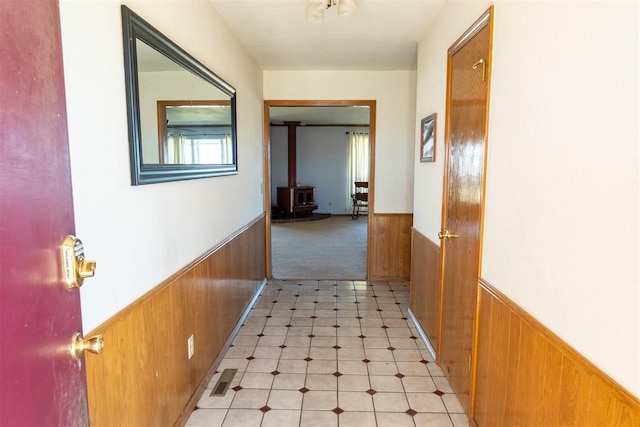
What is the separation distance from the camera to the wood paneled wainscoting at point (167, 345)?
126 centimetres

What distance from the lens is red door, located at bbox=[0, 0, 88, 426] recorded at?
604 millimetres

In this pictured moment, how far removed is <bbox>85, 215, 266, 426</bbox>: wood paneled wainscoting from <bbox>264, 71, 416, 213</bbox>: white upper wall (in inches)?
77.2

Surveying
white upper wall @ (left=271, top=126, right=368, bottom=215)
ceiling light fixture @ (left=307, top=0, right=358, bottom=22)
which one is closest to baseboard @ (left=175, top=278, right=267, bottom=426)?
ceiling light fixture @ (left=307, top=0, right=358, bottom=22)

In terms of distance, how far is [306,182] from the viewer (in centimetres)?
1002

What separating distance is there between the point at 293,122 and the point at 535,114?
8.30 metres

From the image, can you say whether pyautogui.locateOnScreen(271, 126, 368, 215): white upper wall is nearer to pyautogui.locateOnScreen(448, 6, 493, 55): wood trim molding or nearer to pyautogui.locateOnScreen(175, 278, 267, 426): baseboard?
pyautogui.locateOnScreen(175, 278, 267, 426): baseboard

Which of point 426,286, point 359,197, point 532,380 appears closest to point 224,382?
point 426,286

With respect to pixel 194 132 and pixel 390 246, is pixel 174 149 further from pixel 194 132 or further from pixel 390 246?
pixel 390 246

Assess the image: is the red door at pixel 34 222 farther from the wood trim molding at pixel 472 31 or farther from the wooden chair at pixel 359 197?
the wooden chair at pixel 359 197

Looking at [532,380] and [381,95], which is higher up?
[381,95]

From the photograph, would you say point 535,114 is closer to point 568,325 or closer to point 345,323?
point 568,325

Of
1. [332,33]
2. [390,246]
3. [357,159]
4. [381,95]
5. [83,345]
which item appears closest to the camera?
[83,345]

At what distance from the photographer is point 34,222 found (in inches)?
26.5

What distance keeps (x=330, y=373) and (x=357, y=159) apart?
25.9 ft
